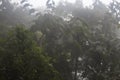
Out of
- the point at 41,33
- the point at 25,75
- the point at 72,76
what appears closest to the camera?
the point at 25,75

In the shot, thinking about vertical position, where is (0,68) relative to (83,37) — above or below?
below

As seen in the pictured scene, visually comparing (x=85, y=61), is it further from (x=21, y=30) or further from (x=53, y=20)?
(x=21, y=30)

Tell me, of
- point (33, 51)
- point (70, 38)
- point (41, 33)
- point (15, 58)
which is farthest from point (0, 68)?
point (70, 38)

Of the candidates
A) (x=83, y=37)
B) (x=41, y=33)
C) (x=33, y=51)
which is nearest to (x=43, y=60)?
(x=33, y=51)

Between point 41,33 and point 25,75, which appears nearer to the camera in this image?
point 25,75

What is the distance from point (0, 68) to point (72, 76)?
665 centimetres

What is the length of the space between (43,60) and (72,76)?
5.09 m

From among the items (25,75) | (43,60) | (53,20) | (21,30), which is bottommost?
(25,75)

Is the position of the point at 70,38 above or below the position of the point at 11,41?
above

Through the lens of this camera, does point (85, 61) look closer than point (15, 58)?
No

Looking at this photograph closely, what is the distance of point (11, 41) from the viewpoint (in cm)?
1563

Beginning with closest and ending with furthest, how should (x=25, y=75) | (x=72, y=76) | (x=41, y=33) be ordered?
(x=25, y=75), (x=41, y=33), (x=72, y=76)

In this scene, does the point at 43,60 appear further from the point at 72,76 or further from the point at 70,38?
the point at 72,76

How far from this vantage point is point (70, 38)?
62.2ft
